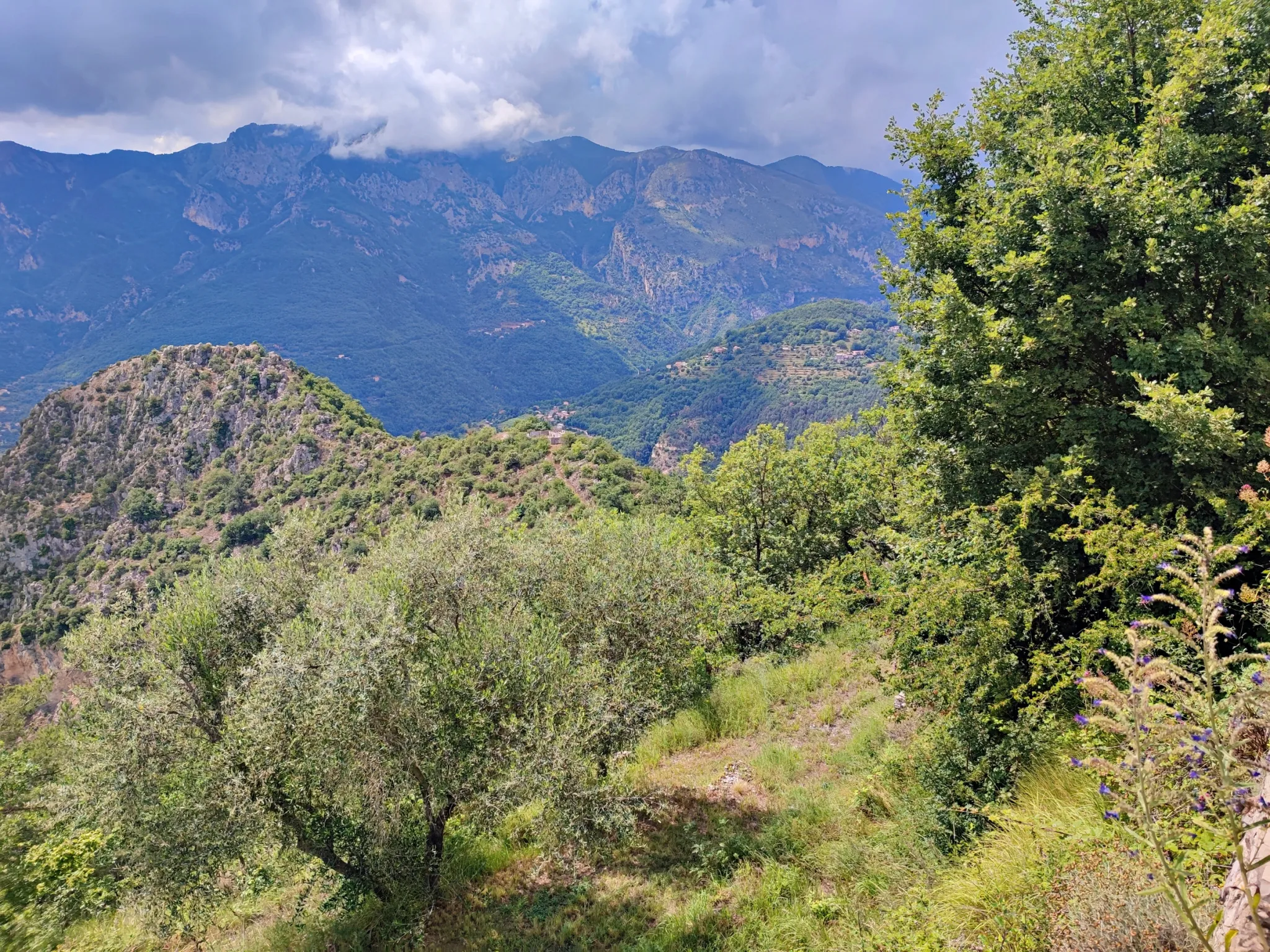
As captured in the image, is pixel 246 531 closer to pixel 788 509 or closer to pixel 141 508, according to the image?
pixel 141 508

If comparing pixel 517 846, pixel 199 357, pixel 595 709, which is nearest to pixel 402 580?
pixel 595 709

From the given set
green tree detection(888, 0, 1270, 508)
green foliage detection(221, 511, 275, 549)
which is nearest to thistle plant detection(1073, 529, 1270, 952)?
green tree detection(888, 0, 1270, 508)

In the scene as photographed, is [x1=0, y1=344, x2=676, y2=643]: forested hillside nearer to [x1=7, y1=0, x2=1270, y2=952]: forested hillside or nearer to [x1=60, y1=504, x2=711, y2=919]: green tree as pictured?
[x1=7, y1=0, x2=1270, y2=952]: forested hillside

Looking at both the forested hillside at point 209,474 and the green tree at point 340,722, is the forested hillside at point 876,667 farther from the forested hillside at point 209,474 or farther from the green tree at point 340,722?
Answer: the forested hillside at point 209,474

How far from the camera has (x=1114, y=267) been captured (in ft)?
34.3

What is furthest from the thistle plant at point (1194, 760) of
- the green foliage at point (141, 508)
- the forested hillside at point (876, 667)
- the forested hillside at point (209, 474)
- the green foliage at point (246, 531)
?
the green foliage at point (141, 508)

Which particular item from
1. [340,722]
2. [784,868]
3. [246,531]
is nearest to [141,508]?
[246,531]

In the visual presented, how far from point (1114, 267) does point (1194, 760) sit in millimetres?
9392

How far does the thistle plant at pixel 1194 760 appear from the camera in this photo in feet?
9.30

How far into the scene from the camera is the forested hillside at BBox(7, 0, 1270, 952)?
8.09 metres

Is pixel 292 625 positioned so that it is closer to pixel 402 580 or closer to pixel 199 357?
pixel 402 580

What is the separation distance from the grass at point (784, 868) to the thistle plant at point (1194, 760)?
0.72m

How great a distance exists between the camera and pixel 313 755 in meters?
9.82

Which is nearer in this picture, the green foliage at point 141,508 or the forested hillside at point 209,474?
the forested hillside at point 209,474
